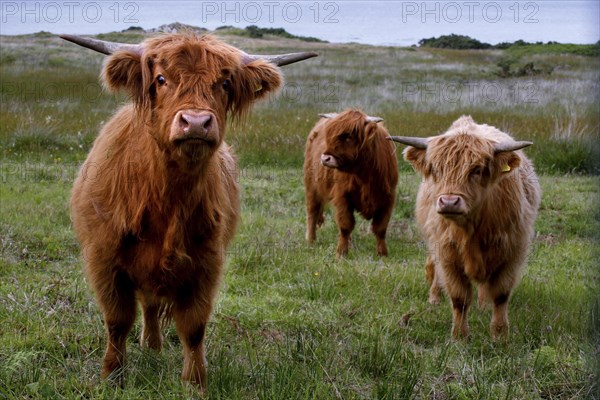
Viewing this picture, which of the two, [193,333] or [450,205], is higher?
[450,205]

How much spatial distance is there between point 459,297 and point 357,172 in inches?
97.9

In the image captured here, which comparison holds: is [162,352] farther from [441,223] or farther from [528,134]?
[528,134]

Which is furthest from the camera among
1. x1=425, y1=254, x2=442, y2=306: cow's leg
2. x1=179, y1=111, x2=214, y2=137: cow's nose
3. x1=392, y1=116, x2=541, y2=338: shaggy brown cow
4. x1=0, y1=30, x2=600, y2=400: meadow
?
x1=425, y1=254, x2=442, y2=306: cow's leg

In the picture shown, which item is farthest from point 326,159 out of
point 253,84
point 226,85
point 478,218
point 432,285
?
point 226,85

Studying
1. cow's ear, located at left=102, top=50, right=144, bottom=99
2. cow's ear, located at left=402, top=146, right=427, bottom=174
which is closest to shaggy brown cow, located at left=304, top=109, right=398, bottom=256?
cow's ear, located at left=402, top=146, right=427, bottom=174

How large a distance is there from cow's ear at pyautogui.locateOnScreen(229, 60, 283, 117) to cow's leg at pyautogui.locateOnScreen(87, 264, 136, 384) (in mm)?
930

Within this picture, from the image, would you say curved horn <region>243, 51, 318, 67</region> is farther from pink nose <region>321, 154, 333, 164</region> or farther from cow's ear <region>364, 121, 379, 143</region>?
cow's ear <region>364, 121, 379, 143</region>

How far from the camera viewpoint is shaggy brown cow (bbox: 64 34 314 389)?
285 cm

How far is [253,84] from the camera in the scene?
3178 millimetres

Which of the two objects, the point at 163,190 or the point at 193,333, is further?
the point at 193,333

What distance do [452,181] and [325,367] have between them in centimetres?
148

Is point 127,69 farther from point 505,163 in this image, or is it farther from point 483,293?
point 483,293

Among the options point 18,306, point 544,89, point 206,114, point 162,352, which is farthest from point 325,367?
point 544,89

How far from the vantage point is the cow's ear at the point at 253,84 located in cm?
313
